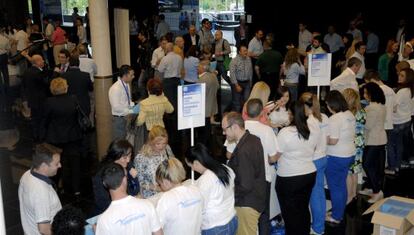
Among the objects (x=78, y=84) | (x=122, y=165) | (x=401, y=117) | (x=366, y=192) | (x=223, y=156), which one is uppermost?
(x=78, y=84)

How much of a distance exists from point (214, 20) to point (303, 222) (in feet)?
55.6

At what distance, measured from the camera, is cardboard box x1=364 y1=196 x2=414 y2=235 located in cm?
459

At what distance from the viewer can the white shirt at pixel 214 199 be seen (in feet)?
11.9

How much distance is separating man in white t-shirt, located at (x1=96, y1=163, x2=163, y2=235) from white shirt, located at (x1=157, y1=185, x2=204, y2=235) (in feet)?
0.45

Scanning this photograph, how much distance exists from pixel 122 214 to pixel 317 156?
8.64ft

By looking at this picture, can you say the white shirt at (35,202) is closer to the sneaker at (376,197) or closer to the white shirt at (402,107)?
the sneaker at (376,197)

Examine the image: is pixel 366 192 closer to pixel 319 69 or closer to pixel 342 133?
pixel 342 133

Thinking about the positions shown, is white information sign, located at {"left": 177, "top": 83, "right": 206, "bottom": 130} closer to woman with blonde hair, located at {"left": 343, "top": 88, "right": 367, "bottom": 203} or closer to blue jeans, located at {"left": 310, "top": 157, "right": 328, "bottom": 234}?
blue jeans, located at {"left": 310, "top": 157, "right": 328, "bottom": 234}

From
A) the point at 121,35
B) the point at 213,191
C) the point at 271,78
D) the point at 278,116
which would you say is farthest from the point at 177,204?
the point at 121,35

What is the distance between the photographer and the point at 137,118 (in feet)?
20.6

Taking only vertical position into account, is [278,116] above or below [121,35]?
below

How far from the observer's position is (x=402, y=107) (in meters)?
6.86

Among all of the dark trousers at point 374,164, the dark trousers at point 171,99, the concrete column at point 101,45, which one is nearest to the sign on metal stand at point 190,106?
the dark trousers at point 374,164

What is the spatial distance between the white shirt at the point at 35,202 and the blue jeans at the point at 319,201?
2740 millimetres
